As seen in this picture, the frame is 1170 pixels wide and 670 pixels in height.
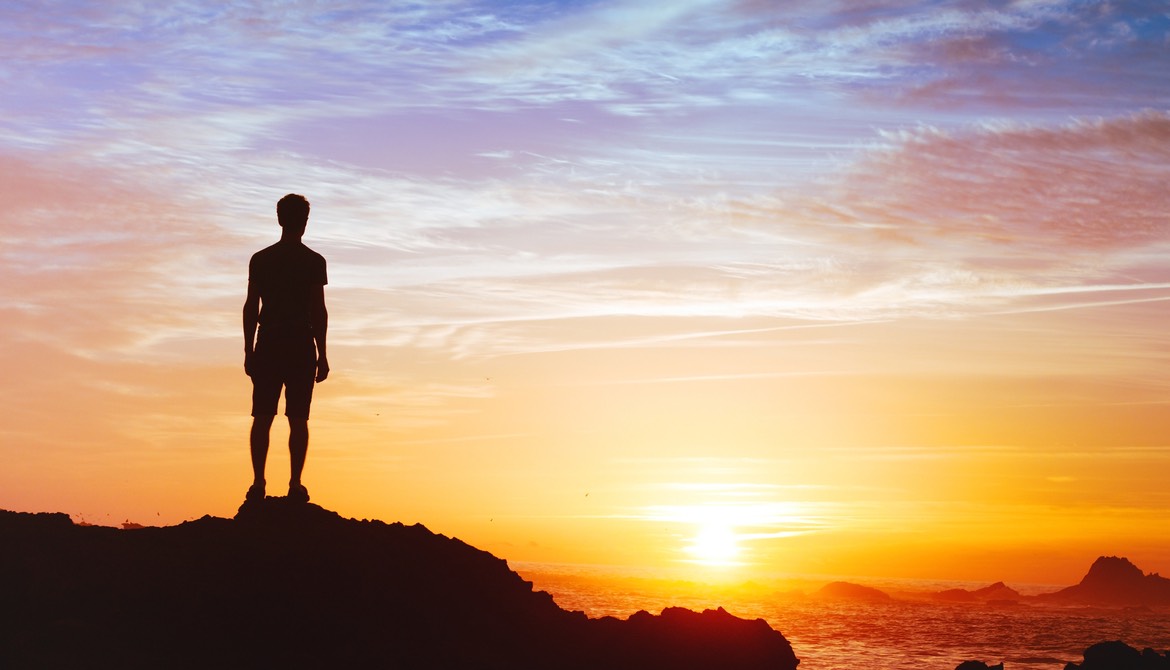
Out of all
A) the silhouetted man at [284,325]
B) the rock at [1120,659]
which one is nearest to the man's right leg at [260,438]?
the silhouetted man at [284,325]

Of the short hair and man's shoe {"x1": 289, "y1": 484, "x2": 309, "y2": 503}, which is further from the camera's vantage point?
man's shoe {"x1": 289, "y1": 484, "x2": 309, "y2": 503}

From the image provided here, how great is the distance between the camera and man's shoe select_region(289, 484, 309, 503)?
42.0 ft

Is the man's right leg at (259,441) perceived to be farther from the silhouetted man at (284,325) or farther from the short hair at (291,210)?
the short hair at (291,210)

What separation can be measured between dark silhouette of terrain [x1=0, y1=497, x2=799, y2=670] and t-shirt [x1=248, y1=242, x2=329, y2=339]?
210 cm

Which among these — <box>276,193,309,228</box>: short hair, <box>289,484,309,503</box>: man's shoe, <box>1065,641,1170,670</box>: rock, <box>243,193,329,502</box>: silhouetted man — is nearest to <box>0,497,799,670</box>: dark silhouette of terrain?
<box>289,484,309,503</box>: man's shoe

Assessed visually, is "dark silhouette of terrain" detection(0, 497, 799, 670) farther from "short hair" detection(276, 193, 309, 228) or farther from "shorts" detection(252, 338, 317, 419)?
"short hair" detection(276, 193, 309, 228)

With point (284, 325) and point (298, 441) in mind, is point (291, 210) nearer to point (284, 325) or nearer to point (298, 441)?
point (284, 325)

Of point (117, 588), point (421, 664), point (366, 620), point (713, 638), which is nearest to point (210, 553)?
point (117, 588)

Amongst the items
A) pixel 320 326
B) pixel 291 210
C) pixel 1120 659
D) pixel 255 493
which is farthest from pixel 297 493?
pixel 1120 659

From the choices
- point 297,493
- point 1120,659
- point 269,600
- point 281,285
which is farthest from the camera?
point 1120,659

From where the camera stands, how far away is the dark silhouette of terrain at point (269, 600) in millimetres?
11359

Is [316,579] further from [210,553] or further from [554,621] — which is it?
[554,621]

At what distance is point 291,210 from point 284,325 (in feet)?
4.03

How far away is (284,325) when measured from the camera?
40.0ft
